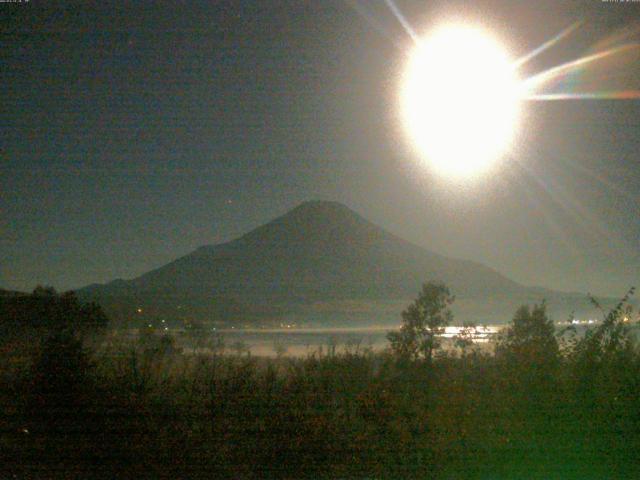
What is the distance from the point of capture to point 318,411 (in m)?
8.80

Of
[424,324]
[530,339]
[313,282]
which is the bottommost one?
[530,339]

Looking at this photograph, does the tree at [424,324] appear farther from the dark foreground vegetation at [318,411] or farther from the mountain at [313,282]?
the mountain at [313,282]

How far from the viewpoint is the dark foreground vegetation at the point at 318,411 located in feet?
25.1

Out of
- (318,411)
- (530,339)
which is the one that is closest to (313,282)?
(530,339)

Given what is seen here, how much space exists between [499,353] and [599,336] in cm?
152

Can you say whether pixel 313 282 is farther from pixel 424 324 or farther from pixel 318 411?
pixel 318 411

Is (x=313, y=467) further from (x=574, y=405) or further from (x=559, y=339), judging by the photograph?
(x=559, y=339)

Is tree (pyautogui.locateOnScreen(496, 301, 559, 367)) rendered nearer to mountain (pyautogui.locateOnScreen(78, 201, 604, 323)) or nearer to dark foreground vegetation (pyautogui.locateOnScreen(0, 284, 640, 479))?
dark foreground vegetation (pyautogui.locateOnScreen(0, 284, 640, 479))

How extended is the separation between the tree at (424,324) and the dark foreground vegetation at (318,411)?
110cm

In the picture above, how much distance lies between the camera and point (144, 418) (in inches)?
328

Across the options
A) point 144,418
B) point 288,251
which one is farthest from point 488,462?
point 288,251

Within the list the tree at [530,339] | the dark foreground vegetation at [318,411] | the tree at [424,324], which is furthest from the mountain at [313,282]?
the dark foreground vegetation at [318,411]

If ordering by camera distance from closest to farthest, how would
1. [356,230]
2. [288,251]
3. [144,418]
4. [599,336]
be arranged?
1. [144,418]
2. [599,336]
3. [288,251]
4. [356,230]

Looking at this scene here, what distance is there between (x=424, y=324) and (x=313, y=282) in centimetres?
3012
